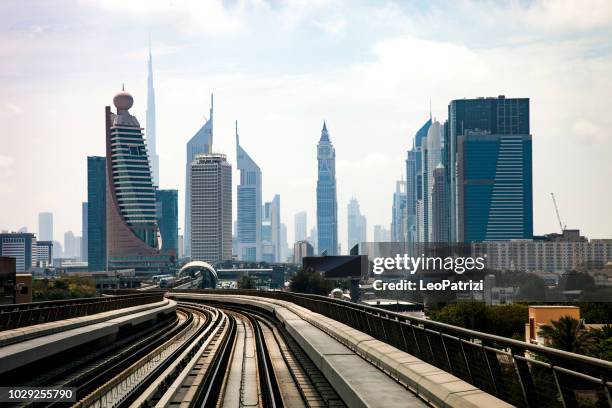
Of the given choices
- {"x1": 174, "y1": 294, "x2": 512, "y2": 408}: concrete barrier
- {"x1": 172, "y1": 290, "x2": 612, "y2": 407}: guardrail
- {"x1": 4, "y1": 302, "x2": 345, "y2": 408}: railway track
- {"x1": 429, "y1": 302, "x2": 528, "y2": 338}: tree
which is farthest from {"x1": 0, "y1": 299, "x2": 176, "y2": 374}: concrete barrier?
{"x1": 429, "y1": 302, "x2": 528, "y2": 338}: tree

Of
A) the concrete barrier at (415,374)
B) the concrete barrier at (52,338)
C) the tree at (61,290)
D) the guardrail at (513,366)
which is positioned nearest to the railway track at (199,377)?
the concrete barrier at (52,338)

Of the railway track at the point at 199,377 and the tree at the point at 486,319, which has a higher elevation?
the railway track at the point at 199,377

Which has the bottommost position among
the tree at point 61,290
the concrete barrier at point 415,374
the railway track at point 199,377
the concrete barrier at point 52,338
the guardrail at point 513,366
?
the tree at point 61,290

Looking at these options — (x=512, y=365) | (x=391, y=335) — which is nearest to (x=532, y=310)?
(x=391, y=335)

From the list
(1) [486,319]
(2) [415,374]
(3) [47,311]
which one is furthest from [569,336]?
(1) [486,319]

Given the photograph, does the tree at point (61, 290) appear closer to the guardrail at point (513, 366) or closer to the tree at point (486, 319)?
the tree at point (486, 319)

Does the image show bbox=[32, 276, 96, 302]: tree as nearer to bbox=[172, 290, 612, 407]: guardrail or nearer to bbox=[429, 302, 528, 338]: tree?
bbox=[429, 302, 528, 338]: tree

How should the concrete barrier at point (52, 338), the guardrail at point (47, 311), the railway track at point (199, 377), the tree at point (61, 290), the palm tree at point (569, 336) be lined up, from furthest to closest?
1. the tree at point (61, 290)
2. the palm tree at point (569, 336)
3. the guardrail at point (47, 311)
4. the concrete barrier at point (52, 338)
5. the railway track at point (199, 377)
